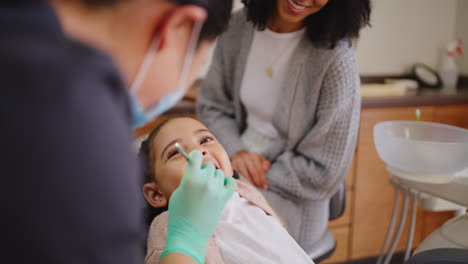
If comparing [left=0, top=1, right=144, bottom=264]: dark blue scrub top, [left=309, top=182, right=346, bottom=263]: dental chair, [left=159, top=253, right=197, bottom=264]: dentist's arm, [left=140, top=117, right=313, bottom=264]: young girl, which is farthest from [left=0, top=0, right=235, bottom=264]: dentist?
[left=309, top=182, right=346, bottom=263]: dental chair

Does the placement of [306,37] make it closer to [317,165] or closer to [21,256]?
[317,165]

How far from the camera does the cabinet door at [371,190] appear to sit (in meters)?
2.41

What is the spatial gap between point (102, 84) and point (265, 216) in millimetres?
804

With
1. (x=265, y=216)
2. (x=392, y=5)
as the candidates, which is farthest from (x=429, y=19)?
(x=265, y=216)

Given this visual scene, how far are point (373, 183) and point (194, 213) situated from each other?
77.8 inches

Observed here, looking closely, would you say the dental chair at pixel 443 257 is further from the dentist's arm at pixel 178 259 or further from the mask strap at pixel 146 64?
the mask strap at pixel 146 64

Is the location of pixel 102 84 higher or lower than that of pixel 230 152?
higher

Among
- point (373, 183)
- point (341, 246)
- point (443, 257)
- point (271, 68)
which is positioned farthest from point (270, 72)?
point (341, 246)

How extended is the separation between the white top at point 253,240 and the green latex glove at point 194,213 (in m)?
0.26

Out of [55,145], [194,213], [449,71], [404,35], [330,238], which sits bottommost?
[330,238]

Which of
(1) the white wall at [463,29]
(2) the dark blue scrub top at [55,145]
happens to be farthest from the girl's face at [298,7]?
(1) the white wall at [463,29]

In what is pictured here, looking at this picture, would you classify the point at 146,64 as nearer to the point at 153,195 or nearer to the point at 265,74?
the point at 153,195

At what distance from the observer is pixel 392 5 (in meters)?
2.92

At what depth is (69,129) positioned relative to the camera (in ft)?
1.27
